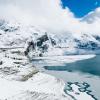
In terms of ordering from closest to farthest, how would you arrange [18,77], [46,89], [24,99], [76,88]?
[24,99]
[46,89]
[76,88]
[18,77]

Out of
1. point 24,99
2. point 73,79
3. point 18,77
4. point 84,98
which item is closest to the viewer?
point 24,99

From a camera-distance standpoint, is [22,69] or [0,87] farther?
[22,69]

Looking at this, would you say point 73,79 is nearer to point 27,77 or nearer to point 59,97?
point 27,77

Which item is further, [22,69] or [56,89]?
[22,69]

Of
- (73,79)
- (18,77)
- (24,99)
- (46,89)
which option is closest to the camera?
(24,99)

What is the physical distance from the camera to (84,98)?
136m

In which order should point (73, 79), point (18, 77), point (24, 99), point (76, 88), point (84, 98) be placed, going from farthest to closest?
1. point (73, 79)
2. point (18, 77)
3. point (76, 88)
4. point (84, 98)
5. point (24, 99)

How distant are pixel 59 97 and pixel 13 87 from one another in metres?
25.5

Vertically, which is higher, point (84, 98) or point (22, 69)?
point (22, 69)

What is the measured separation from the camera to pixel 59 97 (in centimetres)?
12900

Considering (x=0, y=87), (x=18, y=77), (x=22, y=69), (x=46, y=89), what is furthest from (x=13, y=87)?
(x=22, y=69)

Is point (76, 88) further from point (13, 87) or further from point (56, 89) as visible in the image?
point (13, 87)

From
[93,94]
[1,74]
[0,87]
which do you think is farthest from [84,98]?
[1,74]

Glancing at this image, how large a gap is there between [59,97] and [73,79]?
59.8 m
